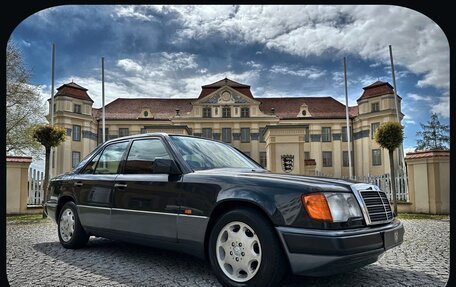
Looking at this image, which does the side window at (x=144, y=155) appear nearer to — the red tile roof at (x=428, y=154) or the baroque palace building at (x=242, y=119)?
the red tile roof at (x=428, y=154)

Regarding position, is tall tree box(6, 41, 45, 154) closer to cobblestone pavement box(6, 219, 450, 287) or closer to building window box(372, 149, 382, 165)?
cobblestone pavement box(6, 219, 450, 287)

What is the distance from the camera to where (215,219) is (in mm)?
3924

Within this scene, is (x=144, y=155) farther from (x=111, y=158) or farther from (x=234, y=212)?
(x=234, y=212)

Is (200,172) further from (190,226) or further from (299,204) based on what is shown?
(299,204)

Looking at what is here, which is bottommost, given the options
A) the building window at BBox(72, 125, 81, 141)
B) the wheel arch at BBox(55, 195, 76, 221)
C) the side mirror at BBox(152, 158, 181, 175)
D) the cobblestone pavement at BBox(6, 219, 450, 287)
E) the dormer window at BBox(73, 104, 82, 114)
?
the cobblestone pavement at BBox(6, 219, 450, 287)

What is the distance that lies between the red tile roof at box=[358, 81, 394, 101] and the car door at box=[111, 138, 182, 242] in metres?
44.0

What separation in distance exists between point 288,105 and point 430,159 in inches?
1688

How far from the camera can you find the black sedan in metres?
3.31

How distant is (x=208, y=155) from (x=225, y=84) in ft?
150

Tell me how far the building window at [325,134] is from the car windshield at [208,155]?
157ft

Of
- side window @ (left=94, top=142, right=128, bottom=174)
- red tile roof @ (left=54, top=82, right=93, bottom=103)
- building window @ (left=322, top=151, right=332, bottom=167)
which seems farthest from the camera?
building window @ (left=322, top=151, right=332, bottom=167)

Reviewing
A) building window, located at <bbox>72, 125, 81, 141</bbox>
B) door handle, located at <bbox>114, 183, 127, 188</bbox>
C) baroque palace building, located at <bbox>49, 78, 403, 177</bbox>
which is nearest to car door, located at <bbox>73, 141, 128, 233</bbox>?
door handle, located at <bbox>114, 183, 127, 188</bbox>

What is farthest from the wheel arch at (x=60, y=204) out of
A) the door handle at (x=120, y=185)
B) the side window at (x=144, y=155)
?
the side window at (x=144, y=155)

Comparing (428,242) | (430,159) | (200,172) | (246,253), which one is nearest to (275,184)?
(246,253)
